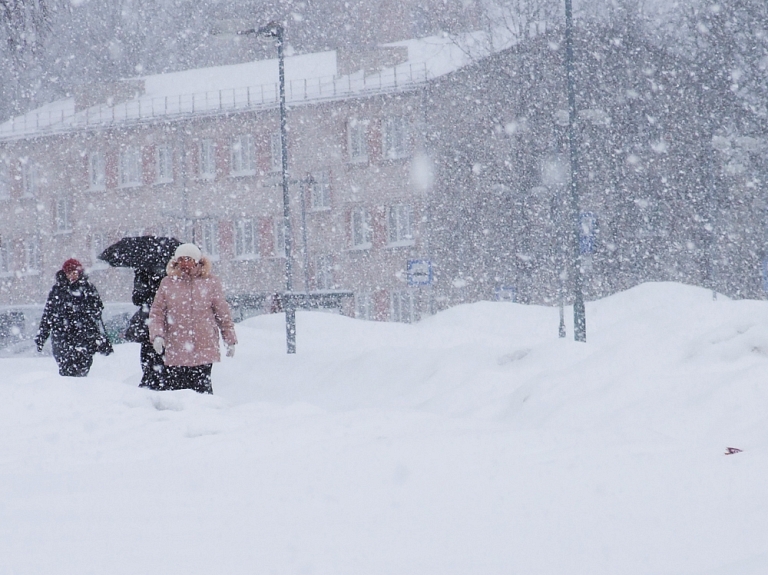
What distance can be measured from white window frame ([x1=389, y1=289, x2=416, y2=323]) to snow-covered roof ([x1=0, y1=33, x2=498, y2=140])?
6508 mm

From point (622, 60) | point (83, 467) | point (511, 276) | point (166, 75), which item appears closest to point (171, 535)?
point (83, 467)

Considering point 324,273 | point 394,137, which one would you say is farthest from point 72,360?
point 394,137

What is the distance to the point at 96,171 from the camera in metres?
41.0

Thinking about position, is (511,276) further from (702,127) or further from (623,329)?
(623,329)

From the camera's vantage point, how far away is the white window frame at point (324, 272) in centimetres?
3659

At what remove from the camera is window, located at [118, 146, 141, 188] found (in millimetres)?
40281

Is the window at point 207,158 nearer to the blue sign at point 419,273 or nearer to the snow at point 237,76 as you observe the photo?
the snow at point 237,76

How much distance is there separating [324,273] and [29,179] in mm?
12879

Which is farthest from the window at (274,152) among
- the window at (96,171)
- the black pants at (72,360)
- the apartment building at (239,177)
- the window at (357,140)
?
the black pants at (72,360)

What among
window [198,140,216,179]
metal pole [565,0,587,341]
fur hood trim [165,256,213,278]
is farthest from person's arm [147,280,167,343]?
window [198,140,216,179]

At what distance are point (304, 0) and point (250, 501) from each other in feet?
167

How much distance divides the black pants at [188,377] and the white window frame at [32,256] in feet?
111

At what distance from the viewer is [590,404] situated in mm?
Answer: 7695

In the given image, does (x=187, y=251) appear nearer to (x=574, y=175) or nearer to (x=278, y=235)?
(x=574, y=175)
